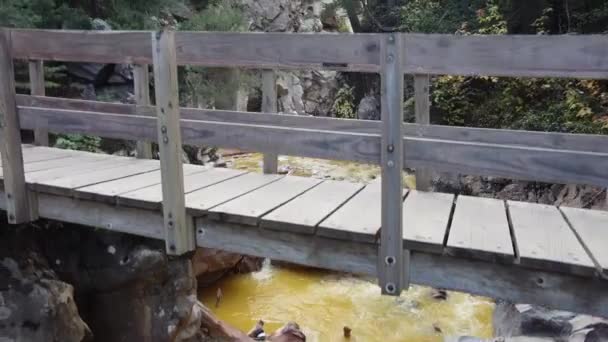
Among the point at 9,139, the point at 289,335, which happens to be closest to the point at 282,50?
the point at 9,139

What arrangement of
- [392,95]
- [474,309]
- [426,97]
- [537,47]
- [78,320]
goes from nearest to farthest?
[537,47], [392,95], [426,97], [78,320], [474,309]

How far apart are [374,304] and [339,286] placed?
2.47 ft

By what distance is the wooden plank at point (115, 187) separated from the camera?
10.2 feet

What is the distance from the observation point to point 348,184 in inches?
142

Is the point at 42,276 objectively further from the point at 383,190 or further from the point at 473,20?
the point at 473,20

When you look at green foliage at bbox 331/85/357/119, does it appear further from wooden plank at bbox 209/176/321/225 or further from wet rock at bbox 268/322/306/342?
wooden plank at bbox 209/176/321/225

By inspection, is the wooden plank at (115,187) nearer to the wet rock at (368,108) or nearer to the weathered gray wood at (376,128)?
the weathered gray wood at (376,128)

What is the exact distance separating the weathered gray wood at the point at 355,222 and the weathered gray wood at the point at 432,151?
36cm

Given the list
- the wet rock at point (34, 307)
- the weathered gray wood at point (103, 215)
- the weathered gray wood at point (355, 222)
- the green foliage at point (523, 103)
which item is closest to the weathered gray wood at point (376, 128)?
the weathered gray wood at point (355, 222)

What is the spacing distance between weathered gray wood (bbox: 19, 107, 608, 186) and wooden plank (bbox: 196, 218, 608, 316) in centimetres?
44

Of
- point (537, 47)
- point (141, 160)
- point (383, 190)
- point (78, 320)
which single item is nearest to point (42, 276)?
point (78, 320)

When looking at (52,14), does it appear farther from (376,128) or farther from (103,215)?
(376,128)

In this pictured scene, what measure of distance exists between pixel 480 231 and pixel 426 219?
1.00 feet

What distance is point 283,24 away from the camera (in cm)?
1722
